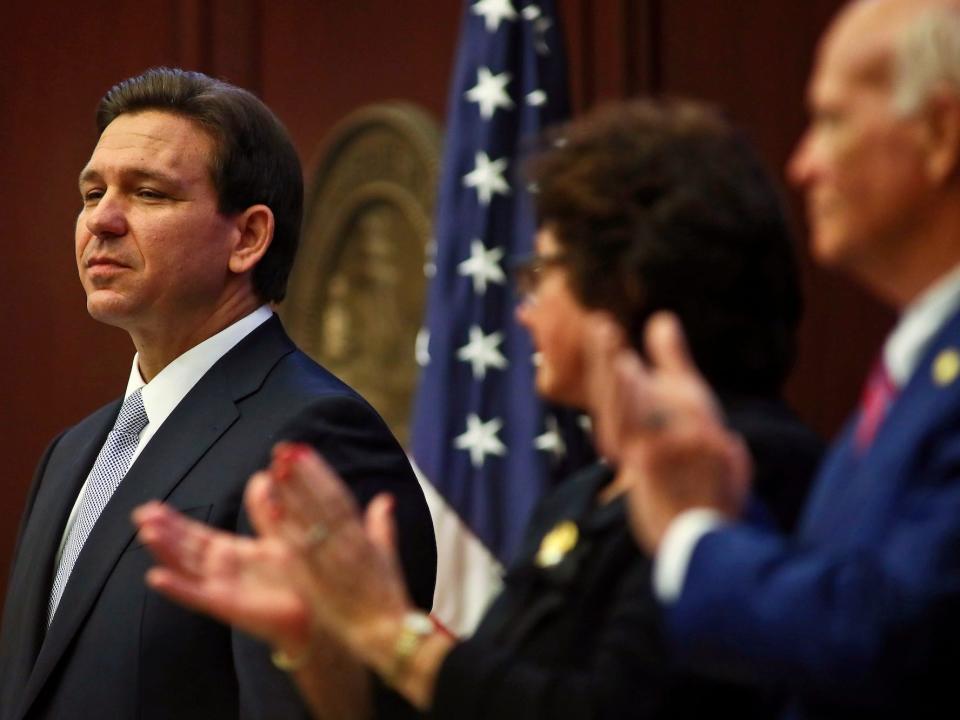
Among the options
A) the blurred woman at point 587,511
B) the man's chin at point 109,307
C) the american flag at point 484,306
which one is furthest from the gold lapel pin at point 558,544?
the american flag at point 484,306

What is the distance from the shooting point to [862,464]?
4.96ft

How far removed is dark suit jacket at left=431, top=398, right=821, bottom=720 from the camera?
1.59 metres

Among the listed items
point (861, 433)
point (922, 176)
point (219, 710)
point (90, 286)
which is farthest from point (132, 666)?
point (922, 176)

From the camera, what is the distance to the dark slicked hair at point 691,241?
5.66ft

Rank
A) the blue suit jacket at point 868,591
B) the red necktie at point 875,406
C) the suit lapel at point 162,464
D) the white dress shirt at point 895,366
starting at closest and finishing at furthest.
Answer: the blue suit jacket at point 868,591 < the white dress shirt at point 895,366 < the red necktie at point 875,406 < the suit lapel at point 162,464

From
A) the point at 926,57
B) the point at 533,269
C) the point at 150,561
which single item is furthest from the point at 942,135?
the point at 150,561

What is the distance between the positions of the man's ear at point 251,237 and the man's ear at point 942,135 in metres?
1.71

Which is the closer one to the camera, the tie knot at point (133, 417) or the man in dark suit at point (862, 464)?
the man in dark suit at point (862, 464)

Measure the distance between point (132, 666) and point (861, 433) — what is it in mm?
1358

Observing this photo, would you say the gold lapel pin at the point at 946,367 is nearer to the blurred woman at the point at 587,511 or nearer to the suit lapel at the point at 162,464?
the blurred woman at the point at 587,511

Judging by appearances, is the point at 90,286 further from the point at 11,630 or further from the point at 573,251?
the point at 573,251

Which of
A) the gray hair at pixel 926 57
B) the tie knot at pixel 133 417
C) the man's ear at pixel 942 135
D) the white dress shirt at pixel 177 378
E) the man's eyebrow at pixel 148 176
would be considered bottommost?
the tie knot at pixel 133 417

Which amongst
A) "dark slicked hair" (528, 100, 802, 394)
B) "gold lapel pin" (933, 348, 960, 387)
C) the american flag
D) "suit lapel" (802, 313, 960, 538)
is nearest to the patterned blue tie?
the american flag

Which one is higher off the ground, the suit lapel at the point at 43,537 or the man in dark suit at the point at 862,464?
the man in dark suit at the point at 862,464
